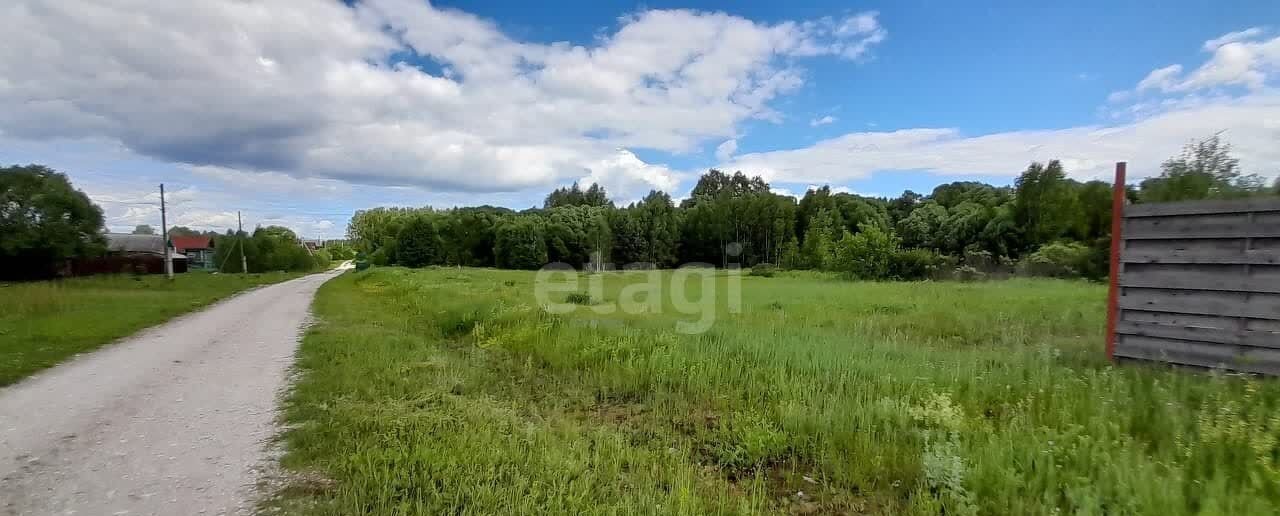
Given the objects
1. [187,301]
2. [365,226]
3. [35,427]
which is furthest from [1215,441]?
[365,226]

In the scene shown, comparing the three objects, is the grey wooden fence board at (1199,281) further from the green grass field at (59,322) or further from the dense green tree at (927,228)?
the dense green tree at (927,228)

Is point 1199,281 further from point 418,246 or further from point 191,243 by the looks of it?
point 191,243

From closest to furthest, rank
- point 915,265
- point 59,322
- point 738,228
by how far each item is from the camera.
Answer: point 59,322 → point 915,265 → point 738,228

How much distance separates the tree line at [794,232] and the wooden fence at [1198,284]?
2213 centimetres

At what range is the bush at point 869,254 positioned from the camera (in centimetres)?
3190

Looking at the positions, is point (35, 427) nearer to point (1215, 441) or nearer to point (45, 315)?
point (1215, 441)

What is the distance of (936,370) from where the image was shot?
20.5ft

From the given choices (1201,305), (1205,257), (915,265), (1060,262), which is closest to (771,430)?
(1201,305)

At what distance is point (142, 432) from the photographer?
494 centimetres

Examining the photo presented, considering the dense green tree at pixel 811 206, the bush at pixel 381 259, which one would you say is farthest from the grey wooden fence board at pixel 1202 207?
the bush at pixel 381 259

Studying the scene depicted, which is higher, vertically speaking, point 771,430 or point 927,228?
point 927,228

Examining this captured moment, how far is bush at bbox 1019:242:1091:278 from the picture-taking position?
937 inches

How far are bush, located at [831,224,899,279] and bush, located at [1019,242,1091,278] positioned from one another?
674cm

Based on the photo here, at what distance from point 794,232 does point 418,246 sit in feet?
171
